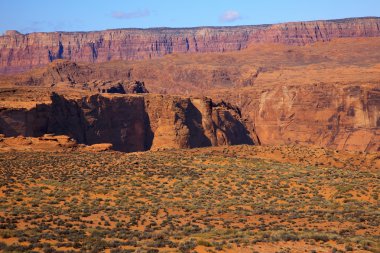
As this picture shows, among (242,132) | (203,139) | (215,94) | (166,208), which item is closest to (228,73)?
(215,94)

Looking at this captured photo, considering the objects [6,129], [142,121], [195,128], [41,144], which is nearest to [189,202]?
[41,144]

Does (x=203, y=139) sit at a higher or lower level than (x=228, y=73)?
lower

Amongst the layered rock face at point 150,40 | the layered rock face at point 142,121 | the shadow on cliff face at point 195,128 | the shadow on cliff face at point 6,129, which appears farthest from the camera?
the layered rock face at point 150,40

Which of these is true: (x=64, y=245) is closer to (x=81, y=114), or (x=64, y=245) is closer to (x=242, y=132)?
(x=81, y=114)

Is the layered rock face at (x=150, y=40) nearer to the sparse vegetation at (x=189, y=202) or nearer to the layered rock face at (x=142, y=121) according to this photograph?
the layered rock face at (x=142, y=121)

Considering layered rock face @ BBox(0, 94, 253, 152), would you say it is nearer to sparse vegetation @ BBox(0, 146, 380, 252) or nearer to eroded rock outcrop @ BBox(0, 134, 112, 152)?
eroded rock outcrop @ BBox(0, 134, 112, 152)

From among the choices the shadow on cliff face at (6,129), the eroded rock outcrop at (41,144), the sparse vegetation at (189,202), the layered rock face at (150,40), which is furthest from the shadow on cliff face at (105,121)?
the layered rock face at (150,40)
